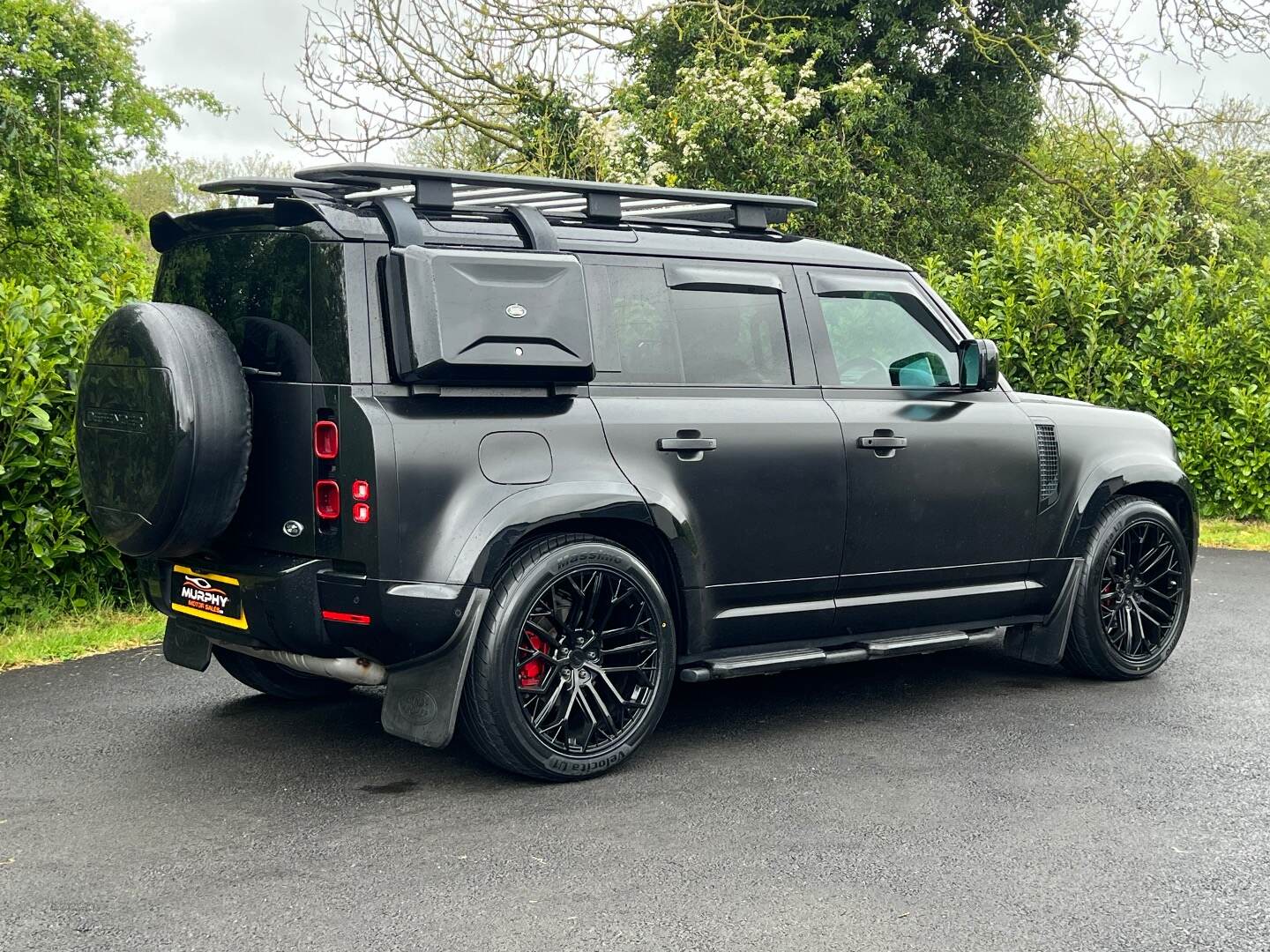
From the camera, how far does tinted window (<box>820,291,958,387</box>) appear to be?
560 cm

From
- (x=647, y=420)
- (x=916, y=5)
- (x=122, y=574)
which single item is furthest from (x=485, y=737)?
(x=916, y=5)

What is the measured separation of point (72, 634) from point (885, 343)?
4395 mm

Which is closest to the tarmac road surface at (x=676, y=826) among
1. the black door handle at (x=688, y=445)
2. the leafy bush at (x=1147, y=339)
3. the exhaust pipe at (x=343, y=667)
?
the exhaust pipe at (x=343, y=667)

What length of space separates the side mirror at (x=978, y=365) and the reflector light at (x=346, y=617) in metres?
2.93

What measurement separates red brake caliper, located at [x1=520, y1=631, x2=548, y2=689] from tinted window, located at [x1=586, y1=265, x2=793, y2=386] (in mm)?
994

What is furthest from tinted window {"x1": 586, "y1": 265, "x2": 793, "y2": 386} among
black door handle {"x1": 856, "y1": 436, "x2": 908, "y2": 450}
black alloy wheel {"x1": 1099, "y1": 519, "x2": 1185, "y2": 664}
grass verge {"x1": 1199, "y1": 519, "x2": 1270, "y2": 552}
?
grass verge {"x1": 1199, "y1": 519, "x2": 1270, "y2": 552}

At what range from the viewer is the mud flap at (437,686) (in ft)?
14.5

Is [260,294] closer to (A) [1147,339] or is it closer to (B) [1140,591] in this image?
(B) [1140,591]

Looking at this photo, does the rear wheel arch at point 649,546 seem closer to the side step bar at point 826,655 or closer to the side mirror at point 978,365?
the side step bar at point 826,655

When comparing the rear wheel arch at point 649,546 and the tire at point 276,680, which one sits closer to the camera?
the rear wheel arch at point 649,546

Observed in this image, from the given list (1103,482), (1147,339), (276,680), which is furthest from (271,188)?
(1147,339)

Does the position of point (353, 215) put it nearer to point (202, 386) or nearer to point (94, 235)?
point (202, 386)

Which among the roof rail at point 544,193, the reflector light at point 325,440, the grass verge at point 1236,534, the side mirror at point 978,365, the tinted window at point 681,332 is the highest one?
the roof rail at point 544,193

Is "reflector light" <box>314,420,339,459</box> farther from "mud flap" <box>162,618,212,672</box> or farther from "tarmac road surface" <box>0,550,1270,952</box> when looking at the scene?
"tarmac road surface" <box>0,550,1270,952</box>
